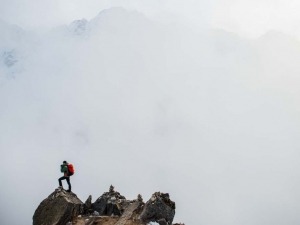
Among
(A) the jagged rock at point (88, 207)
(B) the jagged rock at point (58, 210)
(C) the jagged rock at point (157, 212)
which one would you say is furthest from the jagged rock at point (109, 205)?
(C) the jagged rock at point (157, 212)

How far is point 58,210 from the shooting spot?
32.3 m

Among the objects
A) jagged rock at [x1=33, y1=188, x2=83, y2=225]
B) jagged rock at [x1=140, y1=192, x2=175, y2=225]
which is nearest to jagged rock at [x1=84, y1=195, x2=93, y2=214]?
jagged rock at [x1=33, y1=188, x2=83, y2=225]

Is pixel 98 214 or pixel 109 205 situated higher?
pixel 109 205

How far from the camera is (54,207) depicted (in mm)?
32688

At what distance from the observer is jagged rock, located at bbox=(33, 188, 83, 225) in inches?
1251

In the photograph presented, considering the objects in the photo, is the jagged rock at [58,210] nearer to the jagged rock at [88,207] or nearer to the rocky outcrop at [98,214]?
the rocky outcrop at [98,214]

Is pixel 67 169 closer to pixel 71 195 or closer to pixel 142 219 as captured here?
pixel 71 195

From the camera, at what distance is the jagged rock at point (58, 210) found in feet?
104

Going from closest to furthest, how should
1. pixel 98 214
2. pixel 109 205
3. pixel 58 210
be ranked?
pixel 58 210, pixel 98 214, pixel 109 205

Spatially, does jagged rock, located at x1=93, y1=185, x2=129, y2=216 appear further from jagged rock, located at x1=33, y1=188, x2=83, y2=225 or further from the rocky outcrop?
jagged rock, located at x1=33, y1=188, x2=83, y2=225

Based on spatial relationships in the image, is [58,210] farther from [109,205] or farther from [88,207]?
[109,205]

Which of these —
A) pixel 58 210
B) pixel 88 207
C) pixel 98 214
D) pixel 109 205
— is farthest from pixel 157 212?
pixel 88 207

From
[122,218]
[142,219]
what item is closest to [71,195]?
[122,218]

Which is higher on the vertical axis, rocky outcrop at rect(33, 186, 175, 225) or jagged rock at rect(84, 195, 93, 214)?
jagged rock at rect(84, 195, 93, 214)
